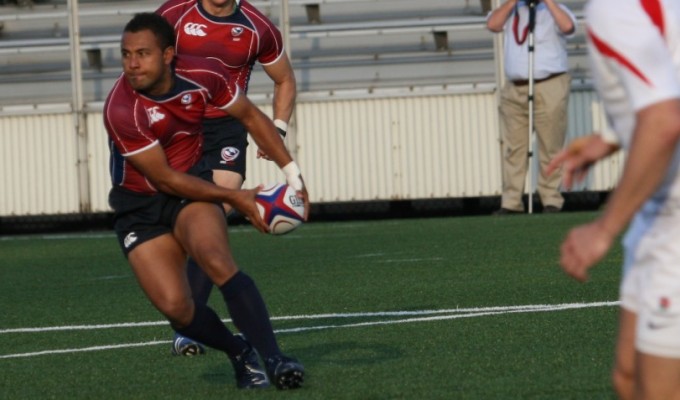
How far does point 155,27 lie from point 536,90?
33.6 ft

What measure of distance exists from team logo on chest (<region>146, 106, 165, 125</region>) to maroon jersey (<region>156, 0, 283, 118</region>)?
5.59ft

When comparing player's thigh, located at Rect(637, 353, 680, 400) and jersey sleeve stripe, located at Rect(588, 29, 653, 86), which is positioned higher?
jersey sleeve stripe, located at Rect(588, 29, 653, 86)

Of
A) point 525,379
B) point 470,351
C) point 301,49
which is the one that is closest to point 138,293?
Answer: point 470,351

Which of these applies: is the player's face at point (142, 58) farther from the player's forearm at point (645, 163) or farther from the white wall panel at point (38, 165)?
the white wall panel at point (38, 165)

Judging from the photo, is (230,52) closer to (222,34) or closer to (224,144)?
(222,34)

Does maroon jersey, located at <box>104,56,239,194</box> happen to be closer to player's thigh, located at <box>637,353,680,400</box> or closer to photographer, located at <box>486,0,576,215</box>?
player's thigh, located at <box>637,353,680,400</box>

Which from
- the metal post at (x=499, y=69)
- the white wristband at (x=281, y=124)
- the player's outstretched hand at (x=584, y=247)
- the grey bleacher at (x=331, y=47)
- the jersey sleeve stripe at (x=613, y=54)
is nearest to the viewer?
the player's outstretched hand at (x=584, y=247)

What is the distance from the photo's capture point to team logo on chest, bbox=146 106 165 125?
238 inches

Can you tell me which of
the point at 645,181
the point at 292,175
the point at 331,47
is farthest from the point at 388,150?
the point at 645,181

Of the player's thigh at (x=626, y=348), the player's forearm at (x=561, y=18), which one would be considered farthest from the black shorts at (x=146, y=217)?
the player's forearm at (x=561, y=18)

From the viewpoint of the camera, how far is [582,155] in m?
3.62

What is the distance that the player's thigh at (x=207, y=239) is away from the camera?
5910mm

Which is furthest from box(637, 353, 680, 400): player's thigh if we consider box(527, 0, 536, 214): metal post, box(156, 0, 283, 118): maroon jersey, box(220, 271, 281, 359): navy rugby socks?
box(527, 0, 536, 214): metal post

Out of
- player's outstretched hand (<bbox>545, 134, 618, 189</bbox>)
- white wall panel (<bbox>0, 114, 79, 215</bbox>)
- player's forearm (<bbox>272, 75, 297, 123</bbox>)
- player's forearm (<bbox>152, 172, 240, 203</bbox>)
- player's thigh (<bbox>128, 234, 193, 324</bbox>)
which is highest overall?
player's outstretched hand (<bbox>545, 134, 618, 189</bbox>)
